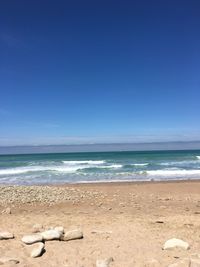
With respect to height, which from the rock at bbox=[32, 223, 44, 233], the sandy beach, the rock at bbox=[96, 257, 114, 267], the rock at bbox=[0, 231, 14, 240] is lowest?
the sandy beach

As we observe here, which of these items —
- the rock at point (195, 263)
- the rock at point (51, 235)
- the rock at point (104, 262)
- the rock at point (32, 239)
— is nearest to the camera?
the rock at point (195, 263)

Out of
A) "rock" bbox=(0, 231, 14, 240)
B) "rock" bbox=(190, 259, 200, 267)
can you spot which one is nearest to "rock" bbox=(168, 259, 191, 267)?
"rock" bbox=(190, 259, 200, 267)

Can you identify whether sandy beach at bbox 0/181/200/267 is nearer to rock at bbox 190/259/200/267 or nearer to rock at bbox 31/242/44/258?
rock at bbox 31/242/44/258

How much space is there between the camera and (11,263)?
4469 millimetres

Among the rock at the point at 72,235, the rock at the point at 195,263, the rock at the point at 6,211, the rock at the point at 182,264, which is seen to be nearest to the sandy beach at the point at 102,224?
the rock at the point at 6,211

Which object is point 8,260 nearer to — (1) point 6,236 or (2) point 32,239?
(2) point 32,239

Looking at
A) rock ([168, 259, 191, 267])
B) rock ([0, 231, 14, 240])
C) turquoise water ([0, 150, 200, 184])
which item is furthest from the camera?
turquoise water ([0, 150, 200, 184])

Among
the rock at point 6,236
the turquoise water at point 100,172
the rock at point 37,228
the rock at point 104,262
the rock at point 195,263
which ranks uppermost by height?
the rock at point 6,236

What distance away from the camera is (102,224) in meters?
6.91

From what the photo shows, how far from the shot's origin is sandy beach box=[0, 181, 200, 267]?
4.78 meters

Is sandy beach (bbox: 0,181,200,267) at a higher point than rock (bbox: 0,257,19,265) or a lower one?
lower

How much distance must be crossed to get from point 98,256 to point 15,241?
155 cm

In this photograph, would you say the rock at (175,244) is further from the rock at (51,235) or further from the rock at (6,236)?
the rock at (6,236)

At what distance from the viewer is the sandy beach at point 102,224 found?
4776 mm
